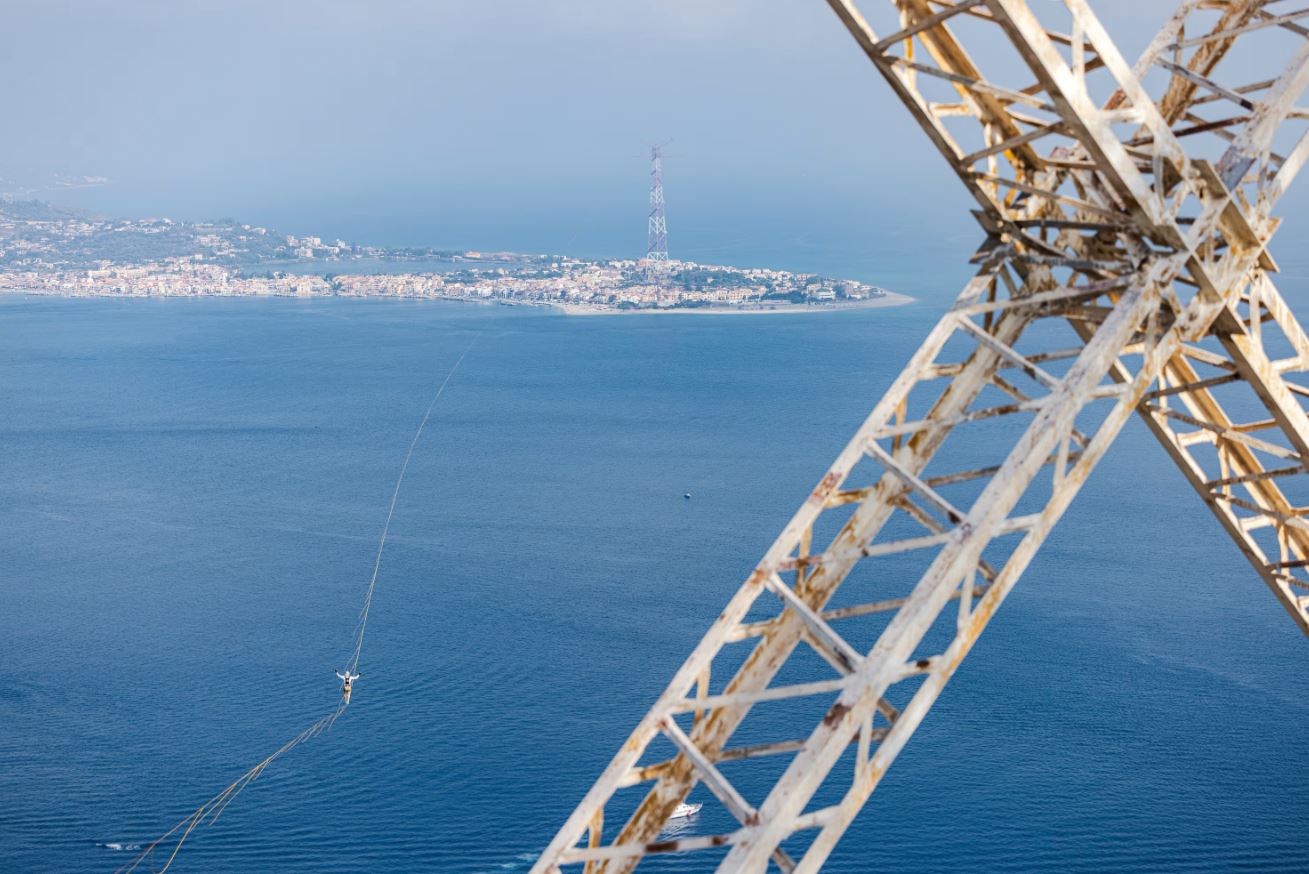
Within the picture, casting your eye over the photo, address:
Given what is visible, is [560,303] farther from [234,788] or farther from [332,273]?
[234,788]

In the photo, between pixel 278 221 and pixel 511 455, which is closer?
pixel 511 455

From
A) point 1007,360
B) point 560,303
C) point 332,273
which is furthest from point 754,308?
point 1007,360

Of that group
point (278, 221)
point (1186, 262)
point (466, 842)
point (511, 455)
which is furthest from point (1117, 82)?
point (278, 221)

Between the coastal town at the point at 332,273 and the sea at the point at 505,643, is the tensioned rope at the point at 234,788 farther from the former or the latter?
the coastal town at the point at 332,273

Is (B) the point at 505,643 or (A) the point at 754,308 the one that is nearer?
(B) the point at 505,643

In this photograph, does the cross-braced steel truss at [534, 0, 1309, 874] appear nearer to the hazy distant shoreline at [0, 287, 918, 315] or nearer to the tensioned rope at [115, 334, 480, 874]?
the tensioned rope at [115, 334, 480, 874]

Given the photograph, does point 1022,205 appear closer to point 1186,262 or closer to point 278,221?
point 1186,262
